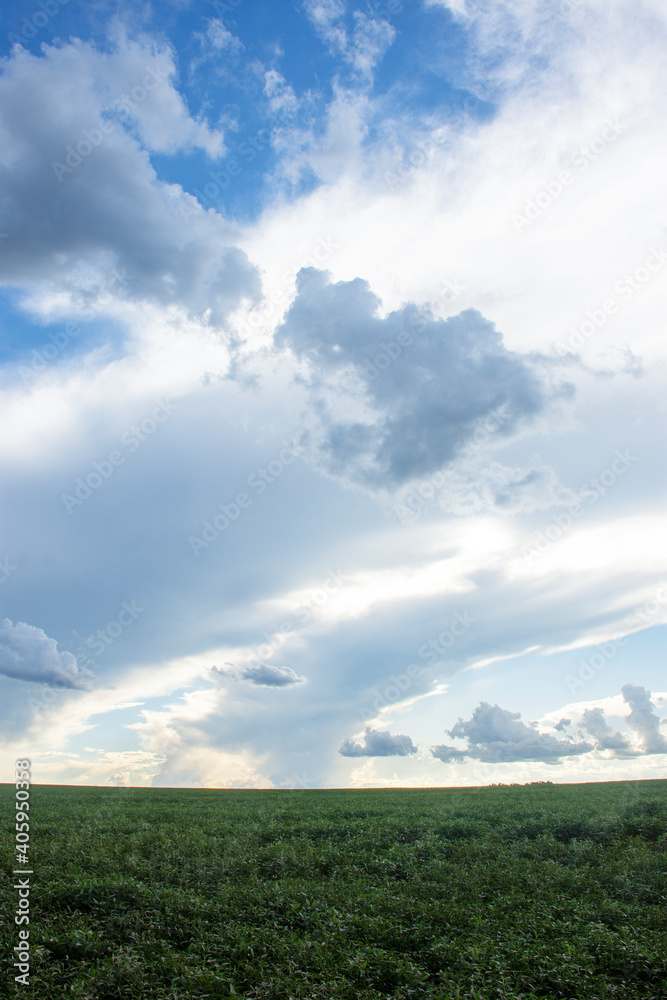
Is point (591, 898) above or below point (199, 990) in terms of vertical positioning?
below

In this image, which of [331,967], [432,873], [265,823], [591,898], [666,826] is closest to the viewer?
[331,967]

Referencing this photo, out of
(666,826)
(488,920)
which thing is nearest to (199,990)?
(488,920)

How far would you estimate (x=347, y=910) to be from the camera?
52.6ft

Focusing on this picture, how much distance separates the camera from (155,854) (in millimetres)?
20297

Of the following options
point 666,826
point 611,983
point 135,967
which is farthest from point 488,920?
point 666,826

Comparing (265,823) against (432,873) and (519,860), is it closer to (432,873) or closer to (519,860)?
(432,873)

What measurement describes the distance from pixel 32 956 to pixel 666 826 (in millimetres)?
25709

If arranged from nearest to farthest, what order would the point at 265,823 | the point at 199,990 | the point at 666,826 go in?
the point at 199,990 → the point at 666,826 → the point at 265,823

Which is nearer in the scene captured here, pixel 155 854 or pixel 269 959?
pixel 269 959

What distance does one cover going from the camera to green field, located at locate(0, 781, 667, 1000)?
12.2m

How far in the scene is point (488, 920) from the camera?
51.2ft

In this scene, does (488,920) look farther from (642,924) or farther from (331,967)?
(331,967)

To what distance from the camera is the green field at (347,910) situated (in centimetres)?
1225

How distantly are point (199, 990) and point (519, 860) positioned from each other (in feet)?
45.0
